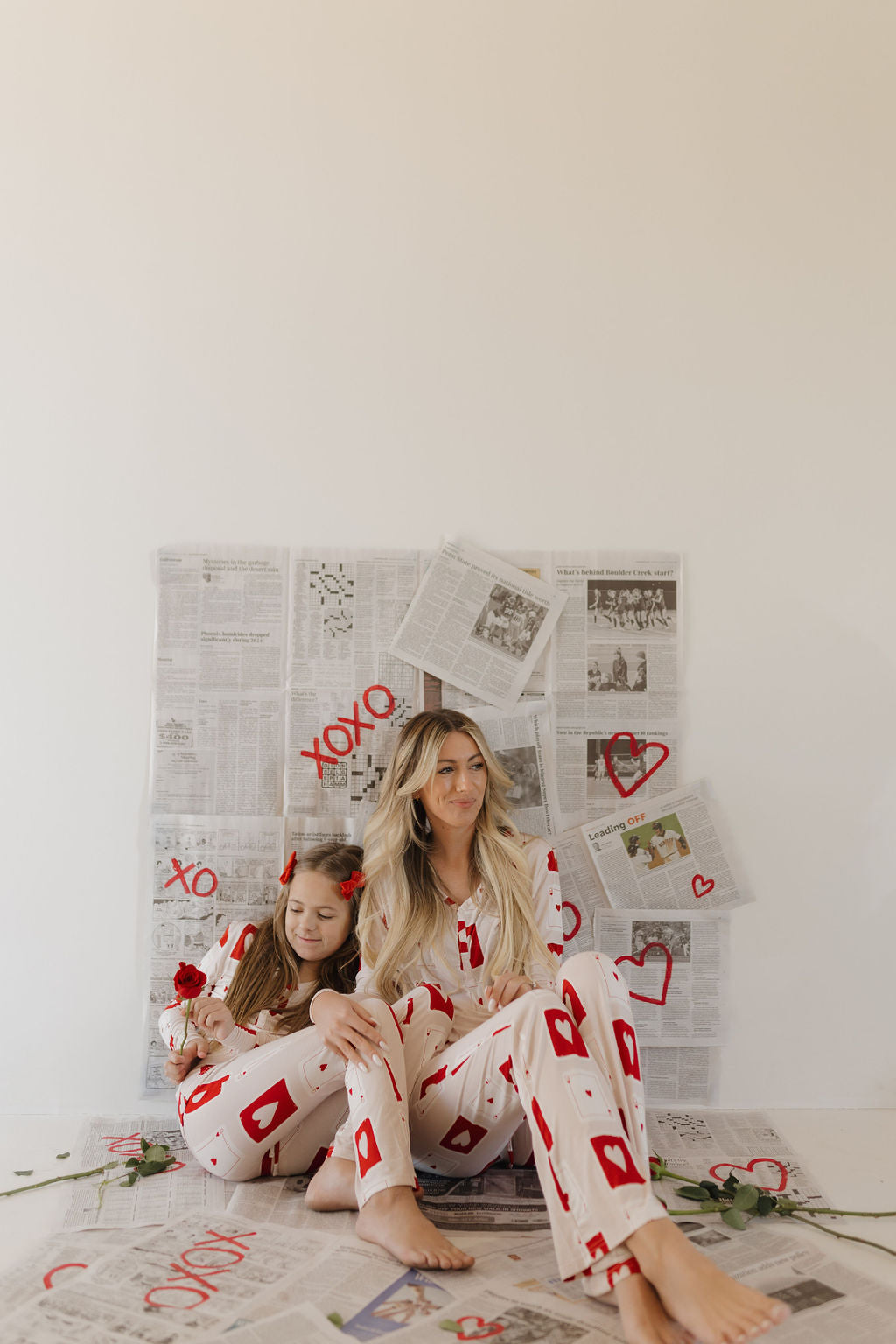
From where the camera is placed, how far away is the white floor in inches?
56.2

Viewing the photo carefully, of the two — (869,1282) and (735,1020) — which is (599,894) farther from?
(869,1282)

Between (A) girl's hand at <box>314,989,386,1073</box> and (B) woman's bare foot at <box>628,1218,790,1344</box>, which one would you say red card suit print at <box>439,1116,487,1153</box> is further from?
(B) woman's bare foot at <box>628,1218,790,1344</box>

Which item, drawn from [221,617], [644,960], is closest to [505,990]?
[644,960]

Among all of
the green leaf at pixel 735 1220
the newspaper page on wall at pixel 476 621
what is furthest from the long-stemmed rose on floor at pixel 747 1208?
the newspaper page on wall at pixel 476 621

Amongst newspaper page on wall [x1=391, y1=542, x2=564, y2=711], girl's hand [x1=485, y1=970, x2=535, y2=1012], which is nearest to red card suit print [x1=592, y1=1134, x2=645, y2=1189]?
girl's hand [x1=485, y1=970, x2=535, y2=1012]

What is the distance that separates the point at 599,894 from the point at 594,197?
1.40 meters

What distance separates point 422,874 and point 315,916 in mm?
212

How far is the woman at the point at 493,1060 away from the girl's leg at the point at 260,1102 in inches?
2.9

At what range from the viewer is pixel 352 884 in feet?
6.05

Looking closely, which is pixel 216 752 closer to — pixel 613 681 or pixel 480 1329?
pixel 613 681

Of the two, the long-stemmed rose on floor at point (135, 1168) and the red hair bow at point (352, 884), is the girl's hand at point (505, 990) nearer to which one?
the red hair bow at point (352, 884)

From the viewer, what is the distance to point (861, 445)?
Result: 2049mm

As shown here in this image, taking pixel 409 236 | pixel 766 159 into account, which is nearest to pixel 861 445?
pixel 766 159

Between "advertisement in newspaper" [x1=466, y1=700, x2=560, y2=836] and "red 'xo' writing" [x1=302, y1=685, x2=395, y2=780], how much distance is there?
17 centimetres
